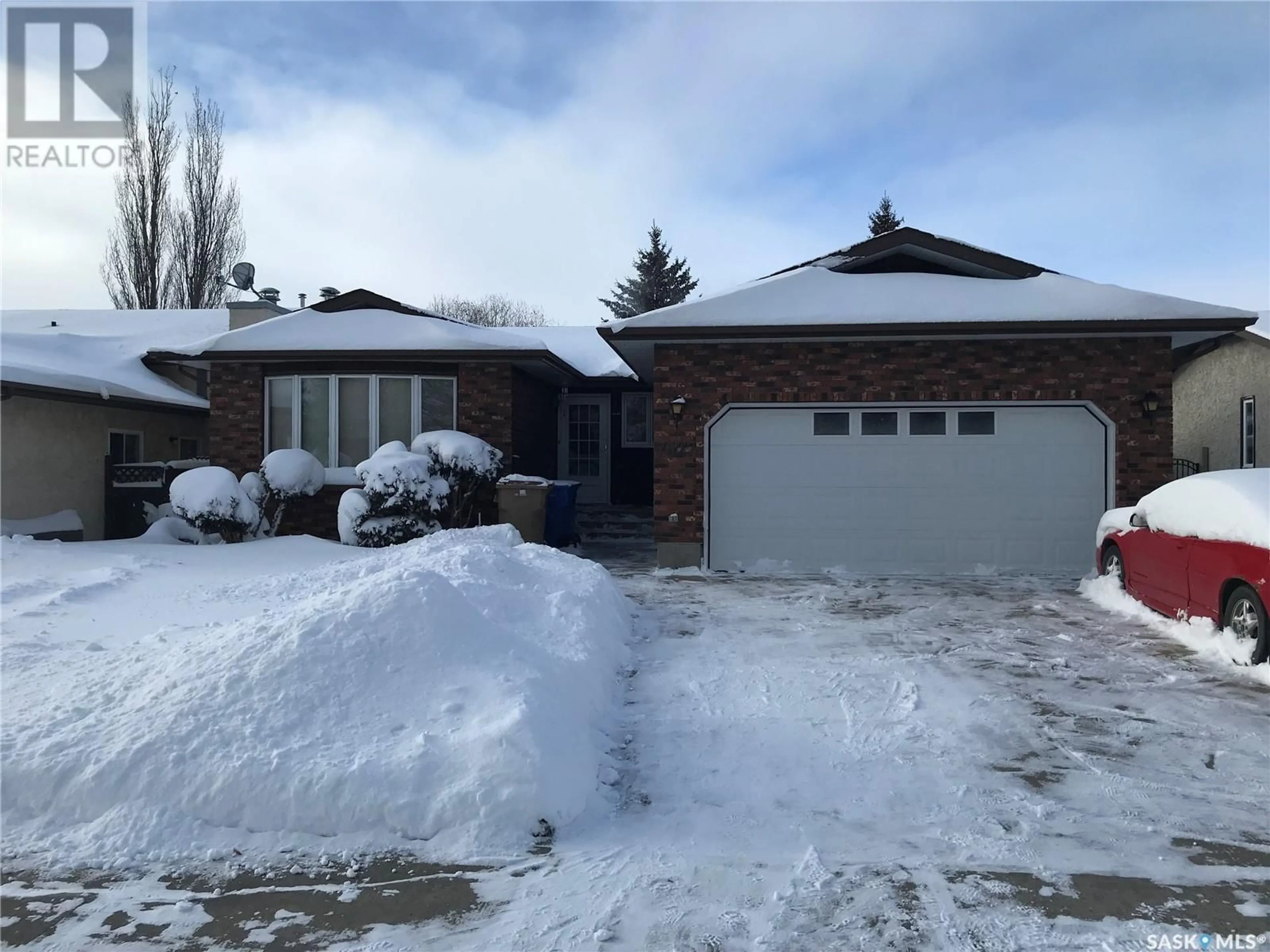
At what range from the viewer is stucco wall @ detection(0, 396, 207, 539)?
1227 cm

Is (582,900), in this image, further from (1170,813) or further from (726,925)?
(1170,813)

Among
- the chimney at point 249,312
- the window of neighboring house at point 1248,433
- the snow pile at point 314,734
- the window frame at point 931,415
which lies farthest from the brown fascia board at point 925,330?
the chimney at point 249,312

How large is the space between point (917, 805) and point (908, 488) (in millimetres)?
7758

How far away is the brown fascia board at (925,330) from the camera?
10469 mm

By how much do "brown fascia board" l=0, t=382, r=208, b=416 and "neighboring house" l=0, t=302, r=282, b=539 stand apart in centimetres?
2

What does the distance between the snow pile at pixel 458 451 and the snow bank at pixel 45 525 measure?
5.66 meters

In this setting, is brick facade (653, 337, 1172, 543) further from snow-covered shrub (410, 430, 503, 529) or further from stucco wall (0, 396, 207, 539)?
stucco wall (0, 396, 207, 539)

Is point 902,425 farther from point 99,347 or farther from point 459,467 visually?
point 99,347

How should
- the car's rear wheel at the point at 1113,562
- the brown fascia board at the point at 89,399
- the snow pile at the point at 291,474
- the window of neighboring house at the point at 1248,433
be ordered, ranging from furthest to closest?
1. the window of neighboring house at the point at 1248,433
2. the snow pile at the point at 291,474
3. the brown fascia board at the point at 89,399
4. the car's rear wheel at the point at 1113,562

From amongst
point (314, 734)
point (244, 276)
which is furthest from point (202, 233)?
point (314, 734)

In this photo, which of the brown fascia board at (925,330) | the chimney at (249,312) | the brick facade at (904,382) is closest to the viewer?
the brown fascia board at (925,330)

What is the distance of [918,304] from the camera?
37.0 feet

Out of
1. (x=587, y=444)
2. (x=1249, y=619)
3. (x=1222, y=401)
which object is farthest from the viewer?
(x=587, y=444)

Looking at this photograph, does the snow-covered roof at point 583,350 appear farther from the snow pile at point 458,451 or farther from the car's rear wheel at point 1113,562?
the car's rear wheel at point 1113,562
